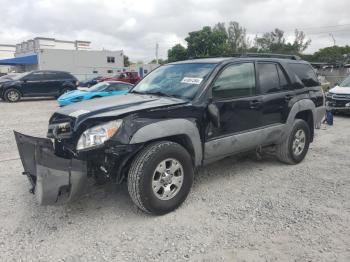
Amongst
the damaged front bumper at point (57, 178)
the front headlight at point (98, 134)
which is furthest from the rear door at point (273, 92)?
the damaged front bumper at point (57, 178)

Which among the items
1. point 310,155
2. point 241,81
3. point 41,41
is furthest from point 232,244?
point 41,41

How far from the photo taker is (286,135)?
5.11 m

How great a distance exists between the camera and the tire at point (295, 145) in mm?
5160

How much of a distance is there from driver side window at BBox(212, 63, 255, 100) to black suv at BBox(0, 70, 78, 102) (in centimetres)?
1466

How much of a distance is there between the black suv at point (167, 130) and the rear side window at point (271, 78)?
0.6 inches

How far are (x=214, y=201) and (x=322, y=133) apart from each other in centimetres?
528

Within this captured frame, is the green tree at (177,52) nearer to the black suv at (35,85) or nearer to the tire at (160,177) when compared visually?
the black suv at (35,85)

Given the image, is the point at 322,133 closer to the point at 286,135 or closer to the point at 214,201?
the point at 286,135

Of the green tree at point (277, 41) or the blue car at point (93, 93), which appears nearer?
the blue car at point (93, 93)

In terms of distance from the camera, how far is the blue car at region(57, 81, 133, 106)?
12.2 m

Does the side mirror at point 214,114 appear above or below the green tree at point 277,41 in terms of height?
below

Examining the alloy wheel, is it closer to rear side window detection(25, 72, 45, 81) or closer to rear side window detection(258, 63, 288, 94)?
rear side window detection(258, 63, 288, 94)

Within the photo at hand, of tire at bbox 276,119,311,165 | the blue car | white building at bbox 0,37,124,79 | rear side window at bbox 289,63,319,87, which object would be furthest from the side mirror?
white building at bbox 0,37,124,79

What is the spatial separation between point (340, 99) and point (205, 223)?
9.46 meters
